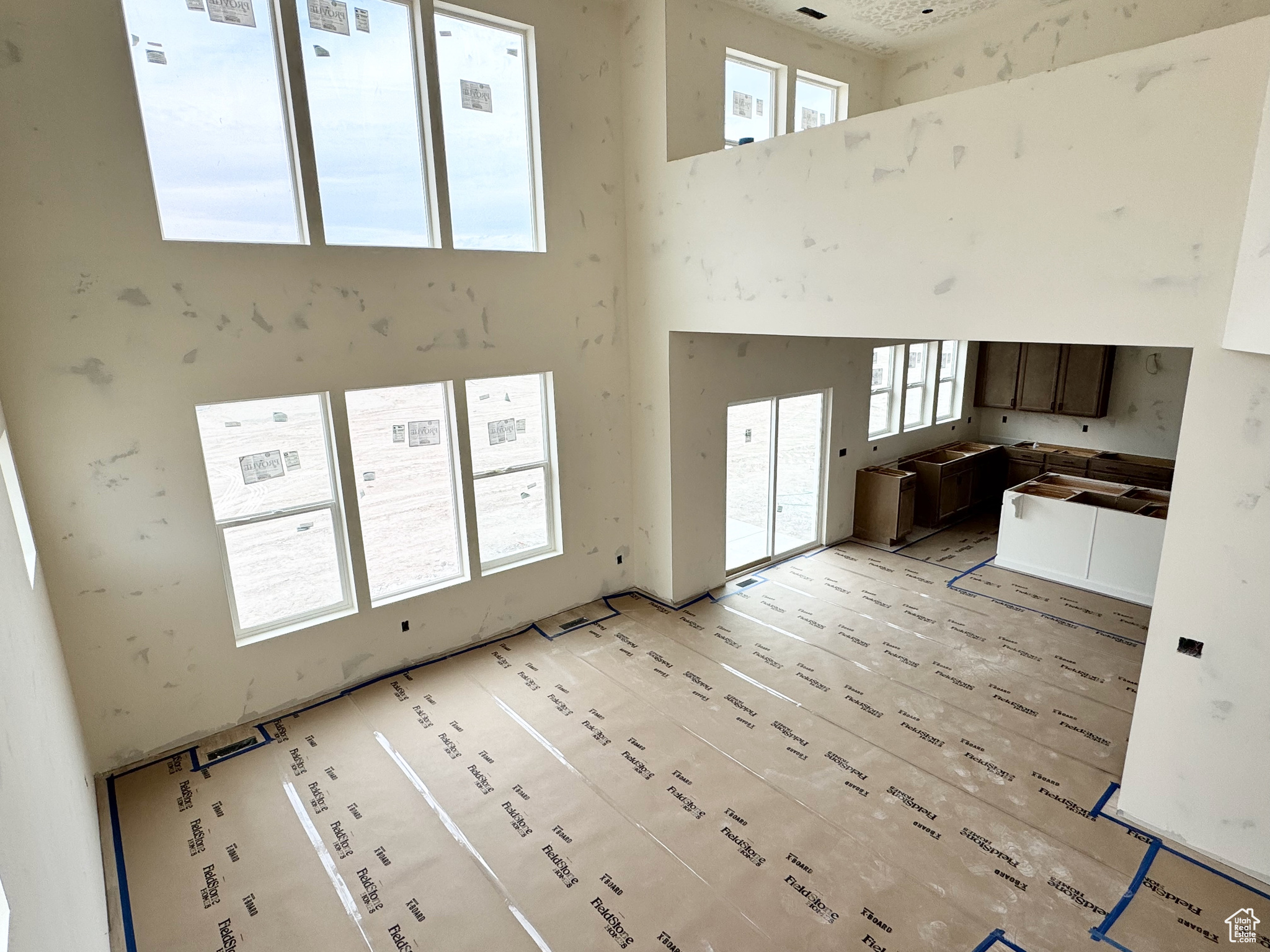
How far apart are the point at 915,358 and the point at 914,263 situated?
480 centimetres

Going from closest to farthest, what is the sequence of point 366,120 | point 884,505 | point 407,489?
point 366,120
point 407,489
point 884,505

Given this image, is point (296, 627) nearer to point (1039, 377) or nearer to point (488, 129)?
point (488, 129)

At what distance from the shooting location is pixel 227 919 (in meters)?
2.91

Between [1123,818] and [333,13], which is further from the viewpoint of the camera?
[333,13]

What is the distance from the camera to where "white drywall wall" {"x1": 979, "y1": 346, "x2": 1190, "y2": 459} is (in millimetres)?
7473

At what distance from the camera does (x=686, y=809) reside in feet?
11.4

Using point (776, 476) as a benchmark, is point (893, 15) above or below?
above

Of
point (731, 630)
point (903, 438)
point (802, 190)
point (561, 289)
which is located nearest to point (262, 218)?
point (561, 289)

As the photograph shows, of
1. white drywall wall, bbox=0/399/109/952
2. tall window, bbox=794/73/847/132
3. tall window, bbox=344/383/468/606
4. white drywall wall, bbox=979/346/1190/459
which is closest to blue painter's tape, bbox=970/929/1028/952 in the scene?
white drywall wall, bbox=0/399/109/952

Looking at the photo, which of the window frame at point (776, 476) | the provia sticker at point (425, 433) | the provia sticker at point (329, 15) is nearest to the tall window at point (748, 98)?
the window frame at point (776, 476)

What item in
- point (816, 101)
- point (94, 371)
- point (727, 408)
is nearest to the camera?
point (94, 371)

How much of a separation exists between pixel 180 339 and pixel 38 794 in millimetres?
2559

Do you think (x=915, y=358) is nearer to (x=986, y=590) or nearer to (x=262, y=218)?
(x=986, y=590)

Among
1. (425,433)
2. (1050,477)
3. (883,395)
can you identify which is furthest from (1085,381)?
(425,433)
